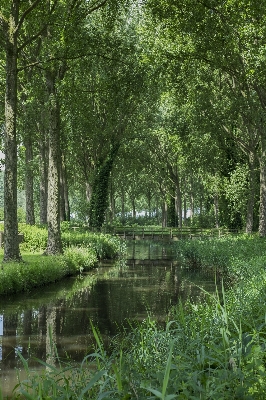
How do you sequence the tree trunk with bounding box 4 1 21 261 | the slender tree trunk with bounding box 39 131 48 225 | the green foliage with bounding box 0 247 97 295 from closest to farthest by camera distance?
the green foliage with bounding box 0 247 97 295, the tree trunk with bounding box 4 1 21 261, the slender tree trunk with bounding box 39 131 48 225

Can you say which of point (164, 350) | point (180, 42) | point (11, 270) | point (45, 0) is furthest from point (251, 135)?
point (164, 350)

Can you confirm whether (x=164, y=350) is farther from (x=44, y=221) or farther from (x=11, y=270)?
(x=44, y=221)

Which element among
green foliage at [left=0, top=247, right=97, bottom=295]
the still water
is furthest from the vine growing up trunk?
the still water

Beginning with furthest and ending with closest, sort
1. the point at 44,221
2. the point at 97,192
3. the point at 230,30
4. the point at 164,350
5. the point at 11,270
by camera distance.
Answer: the point at 97,192 → the point at 44,221 → the point at 230,30 → the point at 11,270 → the point at 164,350

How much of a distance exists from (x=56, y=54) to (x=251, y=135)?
15347 millimetres

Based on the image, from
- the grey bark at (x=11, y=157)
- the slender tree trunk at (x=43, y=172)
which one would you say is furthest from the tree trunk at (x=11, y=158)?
the slender tree trunk at (x=43, y=172)

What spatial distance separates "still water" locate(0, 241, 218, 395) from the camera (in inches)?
356

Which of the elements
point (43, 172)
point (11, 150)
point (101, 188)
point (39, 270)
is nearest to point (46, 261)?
point (39, 270)

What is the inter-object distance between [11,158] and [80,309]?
6486 millimetres

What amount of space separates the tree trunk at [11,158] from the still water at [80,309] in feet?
6.93

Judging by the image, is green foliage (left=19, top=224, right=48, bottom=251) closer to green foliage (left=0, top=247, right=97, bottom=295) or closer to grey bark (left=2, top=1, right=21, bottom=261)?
green foliage (left=0, top=247, right=97, bottom=295)

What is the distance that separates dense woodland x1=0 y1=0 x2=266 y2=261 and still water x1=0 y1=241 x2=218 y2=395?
302 cm

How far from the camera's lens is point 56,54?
18.1m

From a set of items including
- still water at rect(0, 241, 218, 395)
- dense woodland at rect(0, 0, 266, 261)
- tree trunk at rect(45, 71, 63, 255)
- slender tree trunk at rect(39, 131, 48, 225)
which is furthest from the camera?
slender tree trunk at rect(39, 131, 48, 225)
